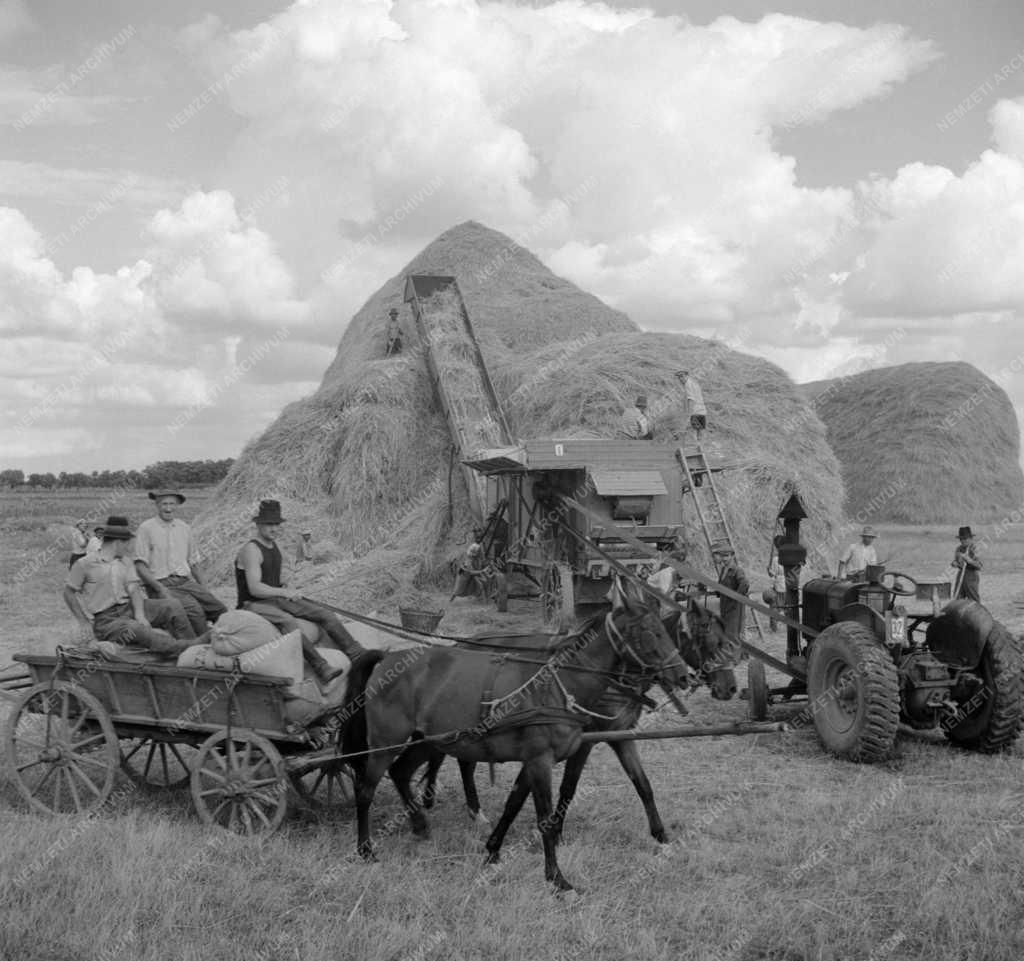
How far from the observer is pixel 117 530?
23.2 ft

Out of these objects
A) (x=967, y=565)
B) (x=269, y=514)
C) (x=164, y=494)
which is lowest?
(x=967, y=565)

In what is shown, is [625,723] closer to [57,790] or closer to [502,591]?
[57,790]

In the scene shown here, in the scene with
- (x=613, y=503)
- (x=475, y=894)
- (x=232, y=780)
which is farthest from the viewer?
(x=613, y=503)

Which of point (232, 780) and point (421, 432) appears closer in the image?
point (232, 780)

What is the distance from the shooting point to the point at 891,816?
21.1ft

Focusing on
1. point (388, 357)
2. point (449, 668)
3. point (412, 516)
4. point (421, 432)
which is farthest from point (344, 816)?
point (388, 357)

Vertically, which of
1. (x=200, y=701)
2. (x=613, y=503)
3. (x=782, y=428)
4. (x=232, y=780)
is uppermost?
(x=782, y=428)

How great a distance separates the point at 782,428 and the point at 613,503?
6.36m

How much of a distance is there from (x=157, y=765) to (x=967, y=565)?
10.8 metres

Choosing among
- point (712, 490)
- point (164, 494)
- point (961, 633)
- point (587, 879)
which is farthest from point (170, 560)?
point (712, 490)

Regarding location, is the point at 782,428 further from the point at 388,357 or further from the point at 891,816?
the point at 891,816

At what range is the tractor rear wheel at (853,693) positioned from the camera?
7473 mm

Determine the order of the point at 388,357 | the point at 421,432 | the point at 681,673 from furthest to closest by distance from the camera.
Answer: the point at 388,357 < the point at 421,432 < the point at 681,673

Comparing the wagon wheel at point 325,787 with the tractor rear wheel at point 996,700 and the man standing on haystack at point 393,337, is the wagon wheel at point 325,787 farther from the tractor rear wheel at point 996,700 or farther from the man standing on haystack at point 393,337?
the man standing on haystack at point 393,337
